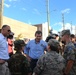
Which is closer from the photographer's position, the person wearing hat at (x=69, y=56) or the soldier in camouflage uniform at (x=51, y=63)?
the soldier in camouflage uniform at (x=51, y=63)

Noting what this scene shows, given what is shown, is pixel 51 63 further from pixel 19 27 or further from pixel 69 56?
pixel 19 27

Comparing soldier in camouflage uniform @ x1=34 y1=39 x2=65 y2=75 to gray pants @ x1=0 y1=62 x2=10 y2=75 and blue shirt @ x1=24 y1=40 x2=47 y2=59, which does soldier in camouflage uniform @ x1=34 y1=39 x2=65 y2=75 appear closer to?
gray pants @ x1=0 y1=62 x2=10 y2=75

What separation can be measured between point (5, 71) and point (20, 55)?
0.54 m

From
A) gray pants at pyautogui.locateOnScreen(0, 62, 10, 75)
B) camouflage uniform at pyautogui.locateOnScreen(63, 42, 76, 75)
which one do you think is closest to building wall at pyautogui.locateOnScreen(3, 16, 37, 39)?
gray pants at pyautogui.locateOnScreen(0, 62, 10, 75)

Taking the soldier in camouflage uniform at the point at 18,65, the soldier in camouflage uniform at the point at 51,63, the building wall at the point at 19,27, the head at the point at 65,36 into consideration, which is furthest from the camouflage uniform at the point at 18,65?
the building wall at the point at 19,27

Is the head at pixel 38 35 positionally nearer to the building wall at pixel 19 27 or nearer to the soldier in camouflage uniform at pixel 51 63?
the soldier in camouflage uniform at pixel 51 63

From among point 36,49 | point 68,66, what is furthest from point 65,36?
point 36,49

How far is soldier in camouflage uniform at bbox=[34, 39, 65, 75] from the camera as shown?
19.0ft

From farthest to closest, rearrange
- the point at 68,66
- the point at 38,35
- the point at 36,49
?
the point at 36,49, the point at 38,35, the point at 68,66

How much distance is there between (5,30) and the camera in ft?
22.1

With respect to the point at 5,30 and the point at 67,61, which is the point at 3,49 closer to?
the point at 5,30

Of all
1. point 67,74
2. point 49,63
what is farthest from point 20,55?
point 67,74

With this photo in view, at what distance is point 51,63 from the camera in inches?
230

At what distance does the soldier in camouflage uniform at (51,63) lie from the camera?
19.0 feet
